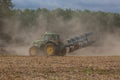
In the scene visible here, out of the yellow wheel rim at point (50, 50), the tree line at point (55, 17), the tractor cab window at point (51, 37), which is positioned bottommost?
the yellow wheel rim at point (50, 50)

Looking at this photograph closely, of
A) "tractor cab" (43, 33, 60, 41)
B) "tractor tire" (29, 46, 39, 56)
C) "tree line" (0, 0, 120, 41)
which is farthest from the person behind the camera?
"tree line" (0, 0, 120, 41)

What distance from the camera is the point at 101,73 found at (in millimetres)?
21656

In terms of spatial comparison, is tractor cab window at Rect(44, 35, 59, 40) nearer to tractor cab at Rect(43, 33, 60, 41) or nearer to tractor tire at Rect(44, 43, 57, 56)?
tractor cab at Rect(43, 33, 60, 41)

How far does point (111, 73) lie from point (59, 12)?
8886 cm

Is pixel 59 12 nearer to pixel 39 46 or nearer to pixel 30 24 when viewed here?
pixel 30 24

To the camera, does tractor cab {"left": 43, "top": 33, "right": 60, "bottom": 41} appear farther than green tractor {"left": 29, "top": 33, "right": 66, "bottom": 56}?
Yes

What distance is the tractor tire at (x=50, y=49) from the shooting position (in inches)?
1470

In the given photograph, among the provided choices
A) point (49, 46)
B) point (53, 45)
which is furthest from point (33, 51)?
point (53, 45)

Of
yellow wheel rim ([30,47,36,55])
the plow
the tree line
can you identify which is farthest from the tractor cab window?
the tree line

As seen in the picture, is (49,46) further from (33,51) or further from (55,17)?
(55,17)

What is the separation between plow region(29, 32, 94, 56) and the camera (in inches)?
1479


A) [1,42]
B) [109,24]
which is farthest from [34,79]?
[109,24]

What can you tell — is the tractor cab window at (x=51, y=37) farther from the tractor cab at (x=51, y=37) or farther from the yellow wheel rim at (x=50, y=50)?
the yellow wheel rim at (x=50, y=50)

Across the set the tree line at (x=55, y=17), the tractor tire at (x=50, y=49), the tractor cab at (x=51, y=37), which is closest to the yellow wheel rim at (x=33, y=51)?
the tractor tire at (x=50, y=49)
